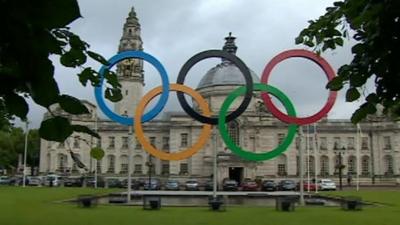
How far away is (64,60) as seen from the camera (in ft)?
9.25

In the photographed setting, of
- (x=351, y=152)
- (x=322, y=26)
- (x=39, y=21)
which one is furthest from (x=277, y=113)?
(x=351, y=152)

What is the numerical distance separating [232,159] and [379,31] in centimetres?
8014

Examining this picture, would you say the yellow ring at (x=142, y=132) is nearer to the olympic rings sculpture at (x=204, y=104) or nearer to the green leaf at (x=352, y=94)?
the olympic rings sculpture at (x=204, y=104)

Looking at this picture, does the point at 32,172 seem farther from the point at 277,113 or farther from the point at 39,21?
the point at 39,21

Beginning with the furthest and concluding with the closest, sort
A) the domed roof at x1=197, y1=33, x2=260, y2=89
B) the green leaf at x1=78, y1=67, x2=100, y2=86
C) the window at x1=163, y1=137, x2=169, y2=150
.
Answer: the window at x1=163, y1=137, x2=169, y2=150 → the domed roof at x1=197, y1=33, x2=260, y2=89 → the green leaf at x1=78, y1=67, x2=100, y2=86

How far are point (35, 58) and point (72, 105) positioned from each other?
1.11 feet

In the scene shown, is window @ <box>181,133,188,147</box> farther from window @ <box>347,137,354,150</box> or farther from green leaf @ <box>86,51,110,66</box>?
green leaf @ <box>86,51,110,66</box>

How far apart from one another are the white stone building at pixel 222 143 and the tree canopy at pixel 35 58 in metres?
82.5

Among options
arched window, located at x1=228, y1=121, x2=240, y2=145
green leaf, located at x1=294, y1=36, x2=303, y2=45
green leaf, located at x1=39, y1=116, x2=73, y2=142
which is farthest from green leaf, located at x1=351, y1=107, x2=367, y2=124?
arched window, located at x1=228, y1=121, x2=240, y2=145

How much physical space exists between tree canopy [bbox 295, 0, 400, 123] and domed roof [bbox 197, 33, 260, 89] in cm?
8611

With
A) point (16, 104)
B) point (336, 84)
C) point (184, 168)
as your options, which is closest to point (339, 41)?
point (336, 84)

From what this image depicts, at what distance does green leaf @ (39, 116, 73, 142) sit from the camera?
7.95 feet

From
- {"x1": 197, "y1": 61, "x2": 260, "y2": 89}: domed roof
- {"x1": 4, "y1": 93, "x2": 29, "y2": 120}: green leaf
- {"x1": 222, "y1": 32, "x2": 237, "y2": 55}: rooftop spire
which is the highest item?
{"x1": 222, "y1": 32, "x2": 237, "y2": 55}: rooftop spire

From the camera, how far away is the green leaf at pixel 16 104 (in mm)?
→ 2338
